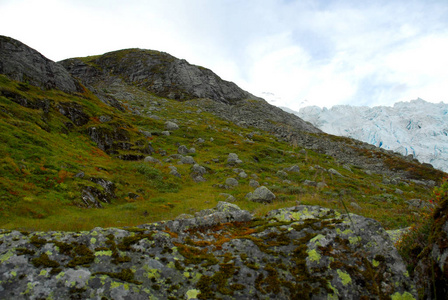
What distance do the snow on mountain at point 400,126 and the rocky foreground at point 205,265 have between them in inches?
6574

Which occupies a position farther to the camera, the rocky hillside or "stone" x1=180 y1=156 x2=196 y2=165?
"stone" x1=180 y1=156 x2=196 y2=165

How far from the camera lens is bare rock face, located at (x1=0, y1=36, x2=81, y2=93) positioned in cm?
2791

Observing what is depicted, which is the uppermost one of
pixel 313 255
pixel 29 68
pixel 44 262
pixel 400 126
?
pixel 400 126

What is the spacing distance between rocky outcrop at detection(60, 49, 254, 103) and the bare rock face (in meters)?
56.0

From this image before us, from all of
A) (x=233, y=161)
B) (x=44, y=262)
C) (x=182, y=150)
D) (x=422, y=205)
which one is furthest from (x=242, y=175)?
(x=44, y=262)

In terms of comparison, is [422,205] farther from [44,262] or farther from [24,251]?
[24,251]

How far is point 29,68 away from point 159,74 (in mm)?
76246

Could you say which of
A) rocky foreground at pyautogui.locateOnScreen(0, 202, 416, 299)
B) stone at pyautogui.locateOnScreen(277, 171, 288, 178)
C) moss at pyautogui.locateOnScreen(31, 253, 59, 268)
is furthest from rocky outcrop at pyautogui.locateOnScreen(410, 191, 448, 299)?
stone at pyautogui.locateOnScreen(277, 171, 288, 178)

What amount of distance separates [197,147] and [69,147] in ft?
65.6

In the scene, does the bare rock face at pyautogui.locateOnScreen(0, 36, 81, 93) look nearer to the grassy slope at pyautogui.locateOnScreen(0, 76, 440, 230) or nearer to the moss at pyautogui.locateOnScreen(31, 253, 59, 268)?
the grassy slope at pyautogui.locateOnScreen(0, 76, 440, 230)

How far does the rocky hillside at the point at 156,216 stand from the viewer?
4977 mm

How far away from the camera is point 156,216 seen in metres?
13.1

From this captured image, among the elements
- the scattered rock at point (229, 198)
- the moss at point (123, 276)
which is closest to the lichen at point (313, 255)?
the moss at point (123, 276)

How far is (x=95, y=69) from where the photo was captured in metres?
103
